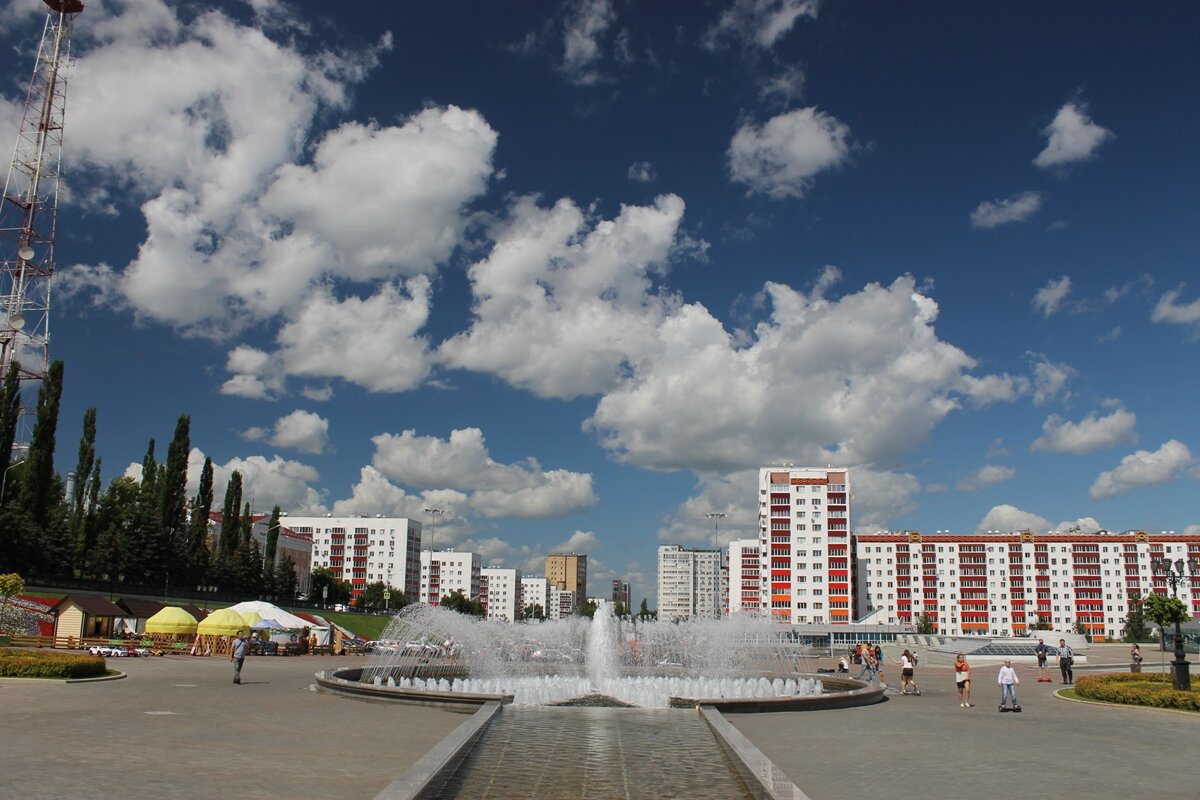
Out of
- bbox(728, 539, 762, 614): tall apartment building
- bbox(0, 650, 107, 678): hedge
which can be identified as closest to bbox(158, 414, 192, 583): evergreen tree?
bbox(0, 650, 107, 678): hedge

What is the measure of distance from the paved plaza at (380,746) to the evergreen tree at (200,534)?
206ft

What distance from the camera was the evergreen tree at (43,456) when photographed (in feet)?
214

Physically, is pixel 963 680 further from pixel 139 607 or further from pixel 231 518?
pixel 231 518

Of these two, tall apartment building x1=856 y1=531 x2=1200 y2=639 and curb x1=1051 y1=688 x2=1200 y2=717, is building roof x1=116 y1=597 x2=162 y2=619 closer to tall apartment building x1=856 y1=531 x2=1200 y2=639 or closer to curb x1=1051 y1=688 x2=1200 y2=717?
curb x1=1051 y1=688 x2=1200 y2=717

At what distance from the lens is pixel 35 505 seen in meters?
65.4

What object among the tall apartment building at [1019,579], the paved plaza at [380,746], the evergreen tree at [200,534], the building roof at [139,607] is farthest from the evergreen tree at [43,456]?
the tall apartment building at [1019,579]

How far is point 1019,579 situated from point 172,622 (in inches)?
5087

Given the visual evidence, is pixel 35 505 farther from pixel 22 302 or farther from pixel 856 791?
pixel 856 791

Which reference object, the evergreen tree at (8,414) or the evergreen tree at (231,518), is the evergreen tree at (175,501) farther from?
the evergreen tree at (8,414)

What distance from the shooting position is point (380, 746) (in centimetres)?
1441

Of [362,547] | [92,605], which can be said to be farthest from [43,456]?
[362,547]

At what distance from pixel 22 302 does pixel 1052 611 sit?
14032 cm

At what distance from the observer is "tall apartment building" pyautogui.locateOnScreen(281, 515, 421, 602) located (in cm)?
18600

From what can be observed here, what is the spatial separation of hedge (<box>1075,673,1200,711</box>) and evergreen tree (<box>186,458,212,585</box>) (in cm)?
7556
